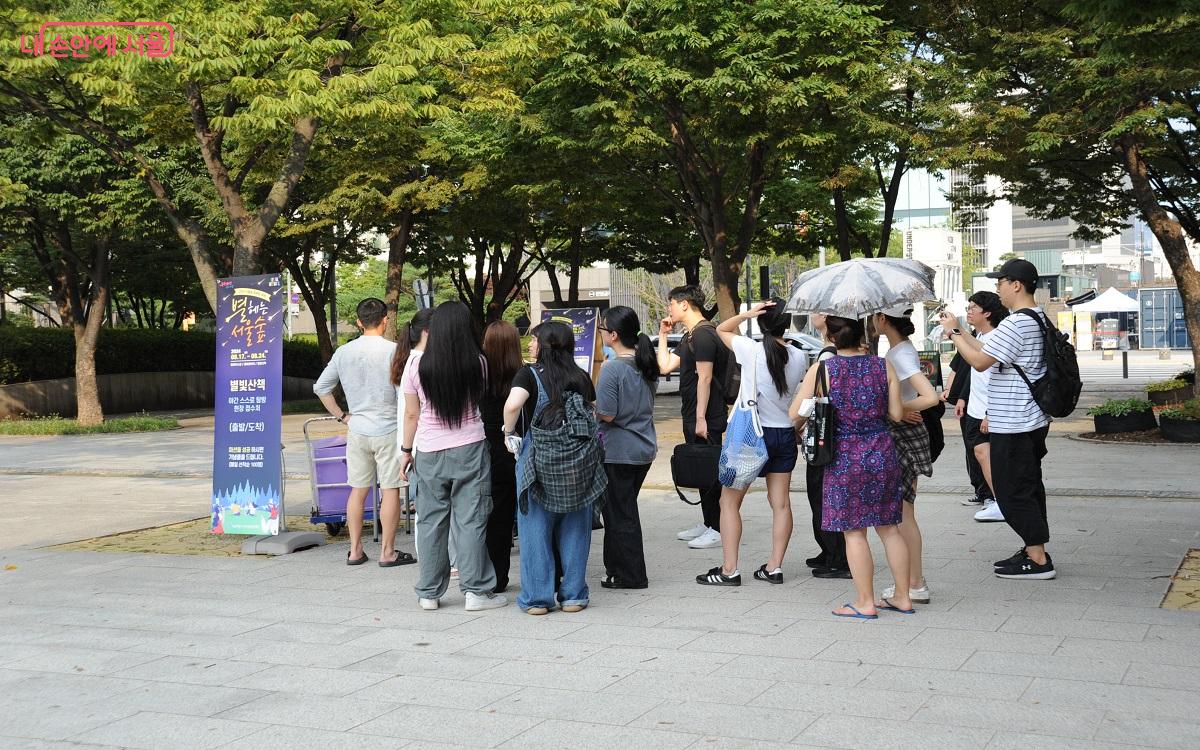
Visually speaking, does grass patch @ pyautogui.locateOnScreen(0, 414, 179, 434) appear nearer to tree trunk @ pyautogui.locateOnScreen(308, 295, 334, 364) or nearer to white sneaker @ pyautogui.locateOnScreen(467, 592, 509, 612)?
tree trunk @ pyautogui.locateOnScreen(308, 295, 334, 364)

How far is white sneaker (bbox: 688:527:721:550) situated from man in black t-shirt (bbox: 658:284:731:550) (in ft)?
1.72

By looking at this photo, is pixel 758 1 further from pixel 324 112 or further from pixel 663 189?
pixel 324 112

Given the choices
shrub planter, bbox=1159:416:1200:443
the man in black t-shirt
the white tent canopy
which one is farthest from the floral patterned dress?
the white tent canopy

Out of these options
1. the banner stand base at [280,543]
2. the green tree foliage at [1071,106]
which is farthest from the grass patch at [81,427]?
the green tree foliage at [1071,106]

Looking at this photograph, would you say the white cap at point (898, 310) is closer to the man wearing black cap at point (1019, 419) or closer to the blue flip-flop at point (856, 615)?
the man wearing black cap at point (1019, 419)

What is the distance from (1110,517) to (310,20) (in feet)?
25.7

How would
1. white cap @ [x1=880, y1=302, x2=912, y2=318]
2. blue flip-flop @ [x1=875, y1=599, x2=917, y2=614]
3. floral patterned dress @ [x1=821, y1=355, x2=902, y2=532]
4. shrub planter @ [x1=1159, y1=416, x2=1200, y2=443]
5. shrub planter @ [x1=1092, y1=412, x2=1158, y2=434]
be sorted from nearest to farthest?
1. floral patterned dress @ [x1=821, y1=355, x2=902, y2=532]
2. blue flip-flop @ [x1=875, y1=599, x2=917, y2=614]
3. white cap @ [x1=880, y1=302, x2=912, y2=318]
4. shrub planter @ [x1=1159, y1=416, x2=1200, y2=443]
5. shrub planter @ [x1=1092, y1=412, x2=1158, y2=434]

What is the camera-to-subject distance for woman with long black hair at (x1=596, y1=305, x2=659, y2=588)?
6.95 metres

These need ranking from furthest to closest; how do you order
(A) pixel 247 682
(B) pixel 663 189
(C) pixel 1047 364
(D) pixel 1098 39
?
(B) pixel 663 189
(D) pixel 1098 39
(C) pixel 1047 364
(A) pixel 247 682

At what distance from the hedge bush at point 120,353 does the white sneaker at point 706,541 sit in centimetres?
2507

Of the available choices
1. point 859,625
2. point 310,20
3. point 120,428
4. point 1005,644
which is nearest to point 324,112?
point 310,20

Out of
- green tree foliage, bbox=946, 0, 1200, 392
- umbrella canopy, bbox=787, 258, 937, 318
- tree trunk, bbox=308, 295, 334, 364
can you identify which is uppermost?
green tree foliage, bbox=946, 0, 1200, 392

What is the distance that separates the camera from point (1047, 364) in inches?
267

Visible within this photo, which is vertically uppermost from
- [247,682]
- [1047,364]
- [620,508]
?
[1047,364]
